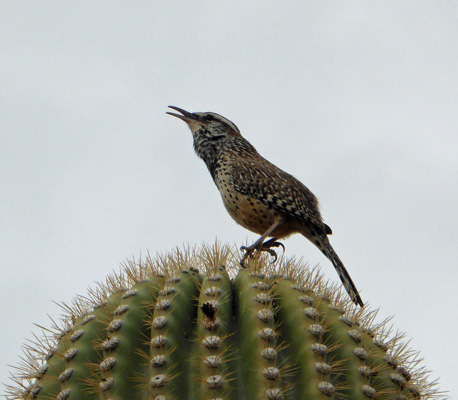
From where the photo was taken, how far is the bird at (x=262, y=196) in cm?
536

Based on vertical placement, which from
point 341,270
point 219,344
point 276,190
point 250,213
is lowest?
point 219,344

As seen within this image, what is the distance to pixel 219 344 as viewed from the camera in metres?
2.21

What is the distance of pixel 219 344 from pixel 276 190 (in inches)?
133

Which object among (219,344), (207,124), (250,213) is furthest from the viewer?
(207,124)

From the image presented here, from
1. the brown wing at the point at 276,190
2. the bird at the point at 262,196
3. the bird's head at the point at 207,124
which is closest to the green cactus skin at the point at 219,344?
the bird at the point at 262,196

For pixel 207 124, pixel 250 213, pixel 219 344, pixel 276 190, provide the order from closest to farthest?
pixel 219 344
pixel 250 213
pixel 276 190
pixel 207 124

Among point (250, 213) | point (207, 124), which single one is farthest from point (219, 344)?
point (207, 124)

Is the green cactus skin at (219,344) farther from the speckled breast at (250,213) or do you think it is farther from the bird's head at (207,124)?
the bird's head at (207,124)

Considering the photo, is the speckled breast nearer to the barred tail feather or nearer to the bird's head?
the barred tail feather

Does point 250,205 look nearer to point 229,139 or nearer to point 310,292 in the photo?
point 229,139

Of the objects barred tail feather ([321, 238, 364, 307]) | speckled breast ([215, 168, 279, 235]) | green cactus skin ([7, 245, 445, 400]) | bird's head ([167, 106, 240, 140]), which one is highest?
bird's head ([167, 106, 240, 140])

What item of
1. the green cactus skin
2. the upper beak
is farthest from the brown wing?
the green cactus skin

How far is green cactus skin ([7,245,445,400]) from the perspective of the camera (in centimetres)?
215

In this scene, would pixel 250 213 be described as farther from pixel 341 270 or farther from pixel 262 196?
pixel 341 270
